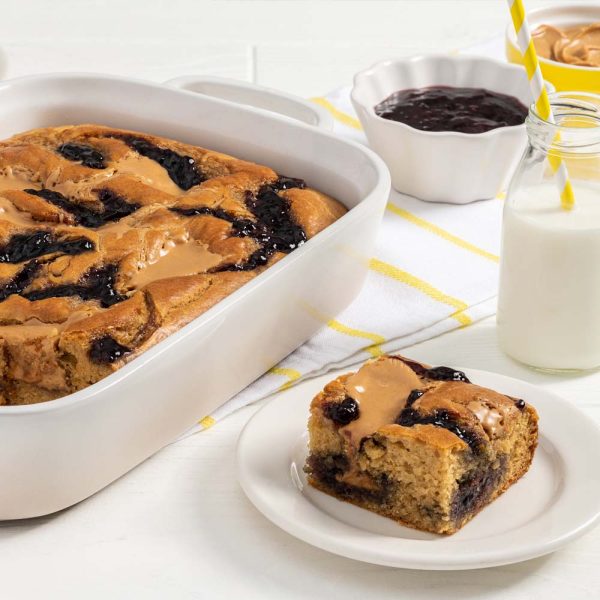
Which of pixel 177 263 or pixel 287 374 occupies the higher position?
pixel 177 263

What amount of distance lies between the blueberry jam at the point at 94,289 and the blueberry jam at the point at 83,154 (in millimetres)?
423

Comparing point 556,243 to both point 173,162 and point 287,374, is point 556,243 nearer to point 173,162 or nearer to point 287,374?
point 287,374

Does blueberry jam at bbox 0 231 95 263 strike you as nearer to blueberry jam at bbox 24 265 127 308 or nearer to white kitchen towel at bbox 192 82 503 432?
blueberry jam at bbox 24 265 127 308

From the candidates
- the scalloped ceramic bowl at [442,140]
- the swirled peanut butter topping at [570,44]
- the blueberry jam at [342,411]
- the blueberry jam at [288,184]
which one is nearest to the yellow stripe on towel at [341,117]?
the scalloped ceramic bowl at [442,140]

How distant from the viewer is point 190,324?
5.95 ft

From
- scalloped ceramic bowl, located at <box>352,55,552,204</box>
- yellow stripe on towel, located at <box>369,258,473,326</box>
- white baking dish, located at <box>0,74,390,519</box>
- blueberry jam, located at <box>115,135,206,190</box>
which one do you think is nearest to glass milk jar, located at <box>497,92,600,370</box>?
yellow stripe on towel, located at <box>369,258,473,326</box>

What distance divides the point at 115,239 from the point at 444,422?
0.74 meters

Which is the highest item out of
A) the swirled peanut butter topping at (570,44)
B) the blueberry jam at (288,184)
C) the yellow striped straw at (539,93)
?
the yellow striped straw at (539,93)

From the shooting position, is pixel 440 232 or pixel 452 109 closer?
pixel 440 232

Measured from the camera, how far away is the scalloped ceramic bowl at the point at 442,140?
8.56 feet

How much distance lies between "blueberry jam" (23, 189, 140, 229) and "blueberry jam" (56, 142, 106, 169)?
123mm

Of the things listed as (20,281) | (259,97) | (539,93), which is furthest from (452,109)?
(20,281)

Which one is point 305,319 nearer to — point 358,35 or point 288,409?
point 288,409

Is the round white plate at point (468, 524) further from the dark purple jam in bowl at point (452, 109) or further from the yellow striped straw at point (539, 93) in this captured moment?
the dark purple jam in bowl at point (452, 109)
